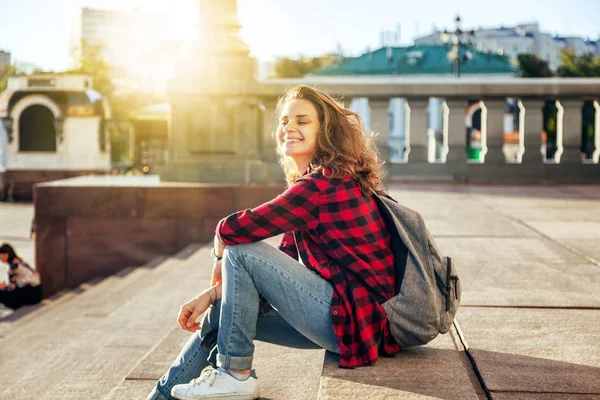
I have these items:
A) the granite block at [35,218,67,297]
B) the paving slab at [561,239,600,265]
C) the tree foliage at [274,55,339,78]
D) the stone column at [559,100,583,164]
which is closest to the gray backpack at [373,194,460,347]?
the paving slab at [561,239,600,265]

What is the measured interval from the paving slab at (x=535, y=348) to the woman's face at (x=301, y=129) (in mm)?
984

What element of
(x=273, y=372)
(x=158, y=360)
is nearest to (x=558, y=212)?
(x=158, y=360)

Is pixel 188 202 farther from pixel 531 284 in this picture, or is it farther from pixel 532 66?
pixel 532 66

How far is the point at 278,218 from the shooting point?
284 cm

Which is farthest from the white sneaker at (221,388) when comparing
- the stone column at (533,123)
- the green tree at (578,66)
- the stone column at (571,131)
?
the green tree at (578,66)

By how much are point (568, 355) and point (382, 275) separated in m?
0.78

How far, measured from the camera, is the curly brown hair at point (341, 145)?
9.51 ft

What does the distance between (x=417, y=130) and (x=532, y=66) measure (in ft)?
168

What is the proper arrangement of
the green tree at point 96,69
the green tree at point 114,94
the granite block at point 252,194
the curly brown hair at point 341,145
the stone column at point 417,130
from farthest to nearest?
the green tree at point 96,69
the green tree at point 114,94
the stone column at point 417,130
the granite block at point 252,194
the curly brown hair at point 341,145

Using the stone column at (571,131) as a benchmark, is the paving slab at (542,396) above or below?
below

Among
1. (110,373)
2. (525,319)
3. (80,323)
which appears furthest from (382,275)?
(80,323)

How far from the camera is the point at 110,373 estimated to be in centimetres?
411

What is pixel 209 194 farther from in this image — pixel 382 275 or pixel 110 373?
pixel 382 275

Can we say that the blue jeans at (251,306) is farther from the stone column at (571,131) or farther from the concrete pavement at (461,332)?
the stone column at (571,131)
